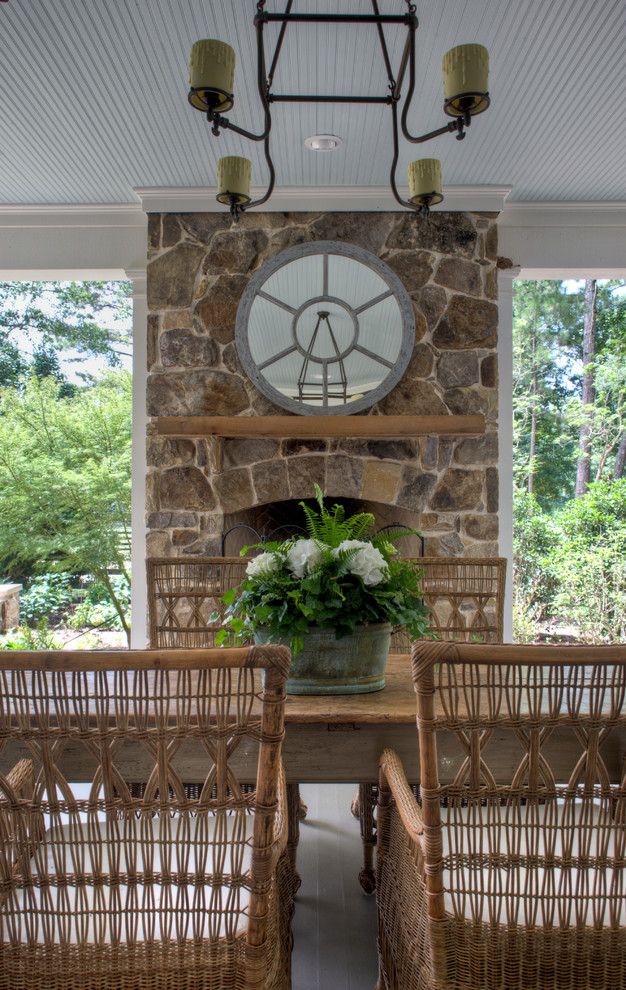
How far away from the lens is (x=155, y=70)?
254 cm

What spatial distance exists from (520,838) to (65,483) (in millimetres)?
4826

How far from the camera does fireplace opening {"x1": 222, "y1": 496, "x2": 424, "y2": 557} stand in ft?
11.9

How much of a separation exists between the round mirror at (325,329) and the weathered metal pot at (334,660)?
2.10m

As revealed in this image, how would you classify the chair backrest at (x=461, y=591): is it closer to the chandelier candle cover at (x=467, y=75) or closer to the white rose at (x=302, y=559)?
the white rose at (x=302, y=559)

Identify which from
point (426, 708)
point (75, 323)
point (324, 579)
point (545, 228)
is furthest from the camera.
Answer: point (75, 323)

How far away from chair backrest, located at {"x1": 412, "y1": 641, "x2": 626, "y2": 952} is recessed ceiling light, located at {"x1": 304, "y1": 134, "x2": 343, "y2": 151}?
2681 millimetres

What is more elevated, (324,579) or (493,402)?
(493,402)

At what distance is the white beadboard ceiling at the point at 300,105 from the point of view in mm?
2291

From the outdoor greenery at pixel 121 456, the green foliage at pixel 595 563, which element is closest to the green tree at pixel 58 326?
the outdoor greenery at pixel 121 456

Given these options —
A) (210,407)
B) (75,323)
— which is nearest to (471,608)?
(210,407)

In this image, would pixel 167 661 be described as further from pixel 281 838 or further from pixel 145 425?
pixel 145 425

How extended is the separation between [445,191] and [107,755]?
10.8 ft

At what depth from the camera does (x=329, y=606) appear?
1357 mm

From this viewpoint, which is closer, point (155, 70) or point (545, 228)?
point (155, 70)
